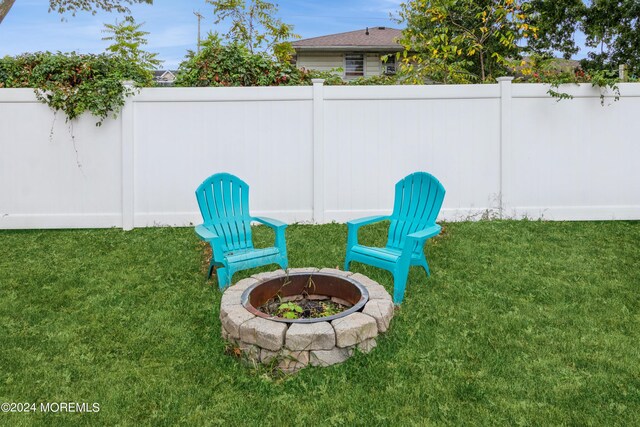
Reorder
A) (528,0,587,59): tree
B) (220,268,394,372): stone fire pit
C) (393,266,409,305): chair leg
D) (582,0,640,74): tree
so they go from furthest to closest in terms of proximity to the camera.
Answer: (528,0,587,59): tree, (582,0,640,74): tree, (393,266,409,305): chair leg, (220,268,394,372): stone fire pit

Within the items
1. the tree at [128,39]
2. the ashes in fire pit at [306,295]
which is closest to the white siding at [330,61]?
the tree at [128,39]

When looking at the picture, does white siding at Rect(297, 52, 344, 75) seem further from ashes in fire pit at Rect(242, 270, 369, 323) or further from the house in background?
ashes in fire pit at Rect(242, 270, 369, 323)

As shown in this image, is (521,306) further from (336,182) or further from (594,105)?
(594,105)

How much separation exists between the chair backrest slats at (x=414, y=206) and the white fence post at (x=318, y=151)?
1.88 metres

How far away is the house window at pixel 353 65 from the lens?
1770cm

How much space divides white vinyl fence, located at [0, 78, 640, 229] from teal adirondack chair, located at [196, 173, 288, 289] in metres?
1.81

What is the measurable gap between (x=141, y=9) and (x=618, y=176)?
11798mm

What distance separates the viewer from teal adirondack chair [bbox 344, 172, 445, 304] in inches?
140

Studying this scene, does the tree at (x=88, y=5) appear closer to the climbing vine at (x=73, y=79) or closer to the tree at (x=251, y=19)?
the tree at (x=251, y=19)

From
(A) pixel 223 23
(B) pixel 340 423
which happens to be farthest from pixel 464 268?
(A) pixel 223 23

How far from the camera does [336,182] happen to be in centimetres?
607

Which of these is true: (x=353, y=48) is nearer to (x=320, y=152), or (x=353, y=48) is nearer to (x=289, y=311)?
(x=320, y=152)

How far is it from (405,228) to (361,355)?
5.57 ft

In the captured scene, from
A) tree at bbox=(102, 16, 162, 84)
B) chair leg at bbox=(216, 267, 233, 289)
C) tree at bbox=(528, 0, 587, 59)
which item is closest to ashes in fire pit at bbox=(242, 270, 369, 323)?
chair leg at bbox=(216, 267, 233, 289)
